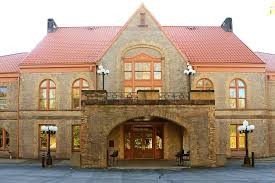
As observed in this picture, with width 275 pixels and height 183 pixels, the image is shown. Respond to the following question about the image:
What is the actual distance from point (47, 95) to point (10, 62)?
6.43 m

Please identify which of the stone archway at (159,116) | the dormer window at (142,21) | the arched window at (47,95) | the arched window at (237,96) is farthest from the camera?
the arched window at (47,95)

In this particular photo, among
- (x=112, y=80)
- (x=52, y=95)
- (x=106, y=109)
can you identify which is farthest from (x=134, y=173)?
(x=52, y=95)

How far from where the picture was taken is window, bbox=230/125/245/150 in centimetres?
3488

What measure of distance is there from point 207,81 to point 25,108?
15.7 meters

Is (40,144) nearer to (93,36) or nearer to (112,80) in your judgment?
(112,80)

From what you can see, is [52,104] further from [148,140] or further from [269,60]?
[269,60]

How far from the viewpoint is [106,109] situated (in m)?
27.9

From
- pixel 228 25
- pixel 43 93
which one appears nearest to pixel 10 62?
pixel 43 93

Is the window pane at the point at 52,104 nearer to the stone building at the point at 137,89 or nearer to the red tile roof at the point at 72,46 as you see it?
the stone building at the point at 137,89

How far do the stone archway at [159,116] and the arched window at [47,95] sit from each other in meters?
8.49

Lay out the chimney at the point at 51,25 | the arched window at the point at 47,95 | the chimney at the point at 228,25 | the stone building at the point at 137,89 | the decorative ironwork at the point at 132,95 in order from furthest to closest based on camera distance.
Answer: the chimney at the point at 228,25, the chimney at the point at 51,25, the arched window at the point at 47,95, the stone building at the point at 137,89, the decorative ironwork at the point at 132,95

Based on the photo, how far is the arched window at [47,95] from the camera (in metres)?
35.5

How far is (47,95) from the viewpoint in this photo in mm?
35531

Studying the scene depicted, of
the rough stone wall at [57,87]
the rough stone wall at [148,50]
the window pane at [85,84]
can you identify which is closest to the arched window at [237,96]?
the rough stone wall at [148,50]
